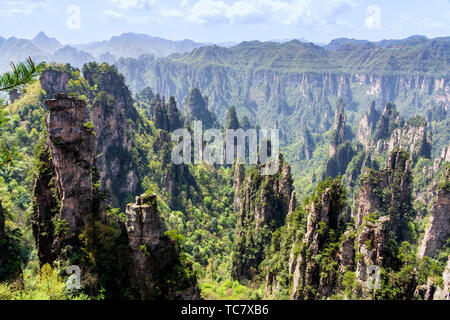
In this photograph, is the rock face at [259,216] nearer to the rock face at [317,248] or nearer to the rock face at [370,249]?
the rock face at [317,248]

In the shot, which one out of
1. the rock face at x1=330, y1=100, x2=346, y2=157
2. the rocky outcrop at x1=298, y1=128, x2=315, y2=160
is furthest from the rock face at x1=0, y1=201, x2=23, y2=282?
the rocky outcrop at x1=298, y1=128, x2=315, y2=160

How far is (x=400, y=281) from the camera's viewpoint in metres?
22.5

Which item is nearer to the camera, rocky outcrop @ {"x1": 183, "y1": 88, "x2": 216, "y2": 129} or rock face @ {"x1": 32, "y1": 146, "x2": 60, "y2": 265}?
rock face @ {"x1": 32, "y1": 146, "x2": 60, "y2": 265}

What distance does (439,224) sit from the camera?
155ft

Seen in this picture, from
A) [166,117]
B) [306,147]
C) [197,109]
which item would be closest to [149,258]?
[166,117]

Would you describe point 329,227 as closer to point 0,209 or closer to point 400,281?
point 400,281

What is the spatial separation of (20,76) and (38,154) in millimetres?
19702

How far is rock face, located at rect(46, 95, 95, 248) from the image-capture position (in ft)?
75.4

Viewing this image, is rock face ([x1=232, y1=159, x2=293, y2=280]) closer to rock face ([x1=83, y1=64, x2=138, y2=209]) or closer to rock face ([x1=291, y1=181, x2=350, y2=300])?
rock face ([x1=291, y1=181, x2=350, y2=300])

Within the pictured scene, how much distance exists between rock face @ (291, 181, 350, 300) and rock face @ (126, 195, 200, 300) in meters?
10.9

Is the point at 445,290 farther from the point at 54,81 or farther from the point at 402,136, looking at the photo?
the point at 402,136

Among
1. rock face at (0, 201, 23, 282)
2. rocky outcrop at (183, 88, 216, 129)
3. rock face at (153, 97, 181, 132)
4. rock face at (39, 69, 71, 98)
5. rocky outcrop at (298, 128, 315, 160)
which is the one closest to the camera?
rock face at (0, 201, 23, 282)

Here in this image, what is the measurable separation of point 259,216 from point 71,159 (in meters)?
33.2
